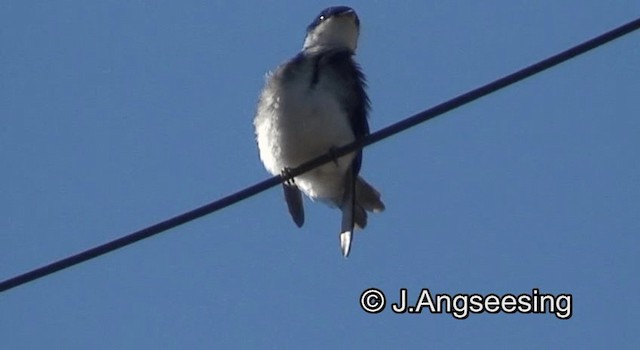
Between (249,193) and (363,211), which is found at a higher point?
(363,211)

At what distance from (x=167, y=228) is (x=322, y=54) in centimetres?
304

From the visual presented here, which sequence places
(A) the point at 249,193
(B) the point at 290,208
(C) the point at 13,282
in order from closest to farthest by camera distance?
1. (C) the point at 13,282
2. (A) the point at 249,193
3. (B) the point at 290,208

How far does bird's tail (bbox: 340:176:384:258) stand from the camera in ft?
28.4

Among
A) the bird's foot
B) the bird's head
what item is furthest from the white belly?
the bird's head

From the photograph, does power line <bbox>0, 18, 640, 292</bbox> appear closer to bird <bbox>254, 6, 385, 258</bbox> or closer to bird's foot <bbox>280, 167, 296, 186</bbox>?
bird's foot <bbox>280, 167, 296, 186</bbox>

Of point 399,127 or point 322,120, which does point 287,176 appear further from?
point 399,127

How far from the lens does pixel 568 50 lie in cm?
563

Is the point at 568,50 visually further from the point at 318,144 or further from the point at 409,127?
the point at 318,144

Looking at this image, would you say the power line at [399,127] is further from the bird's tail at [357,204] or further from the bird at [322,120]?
the bird's tail at [357,204]

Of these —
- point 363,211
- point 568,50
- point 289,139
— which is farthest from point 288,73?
point 568,50

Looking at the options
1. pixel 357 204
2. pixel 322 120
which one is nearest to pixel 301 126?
pixel 322 120

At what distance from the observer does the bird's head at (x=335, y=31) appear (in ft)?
29.3

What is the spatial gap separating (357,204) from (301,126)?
0.81 metres

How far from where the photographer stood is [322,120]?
820cm
